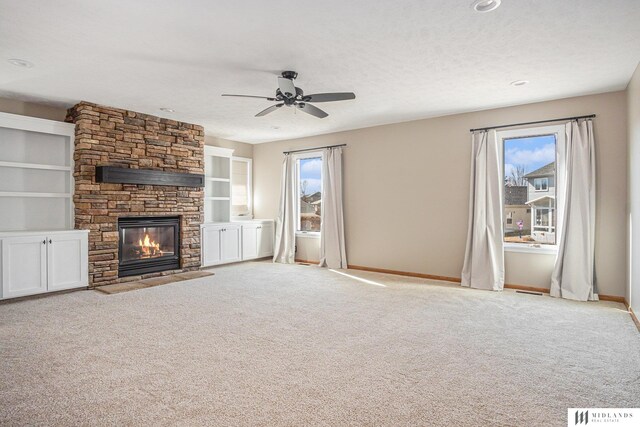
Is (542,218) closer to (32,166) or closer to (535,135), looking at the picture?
(535,135)

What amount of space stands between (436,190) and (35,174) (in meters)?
6.10

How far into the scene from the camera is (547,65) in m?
3.80

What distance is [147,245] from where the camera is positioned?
20.1ft

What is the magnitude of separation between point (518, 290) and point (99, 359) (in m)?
5.20

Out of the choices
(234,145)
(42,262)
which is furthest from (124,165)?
(234,145)

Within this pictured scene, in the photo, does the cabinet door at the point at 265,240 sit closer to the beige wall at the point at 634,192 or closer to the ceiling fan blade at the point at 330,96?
the ceiling fan blade at the point at 330,96

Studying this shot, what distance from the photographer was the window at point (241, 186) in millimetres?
8289

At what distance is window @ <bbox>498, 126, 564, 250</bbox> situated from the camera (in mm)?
5189

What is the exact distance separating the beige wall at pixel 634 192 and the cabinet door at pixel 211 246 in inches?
247

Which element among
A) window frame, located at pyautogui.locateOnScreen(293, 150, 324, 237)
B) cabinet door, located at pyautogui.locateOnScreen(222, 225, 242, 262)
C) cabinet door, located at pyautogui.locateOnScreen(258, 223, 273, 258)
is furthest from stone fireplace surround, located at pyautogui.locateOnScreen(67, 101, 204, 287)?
window frame, located at pyautogui.locateOnScreen(293, 150, 324, 237)

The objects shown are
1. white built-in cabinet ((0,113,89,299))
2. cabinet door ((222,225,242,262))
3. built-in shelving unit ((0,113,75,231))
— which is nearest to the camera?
white built-in cabinet ((0,113,89,299))

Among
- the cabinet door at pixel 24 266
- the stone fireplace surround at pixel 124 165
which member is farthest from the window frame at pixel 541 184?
the cabinet door at pixel 24 266

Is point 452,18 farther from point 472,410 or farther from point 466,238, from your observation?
point 466,238

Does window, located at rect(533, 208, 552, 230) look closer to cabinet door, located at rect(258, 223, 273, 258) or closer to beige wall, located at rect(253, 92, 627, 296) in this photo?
beige wall, located at rect(253, 92, 627, 296)
